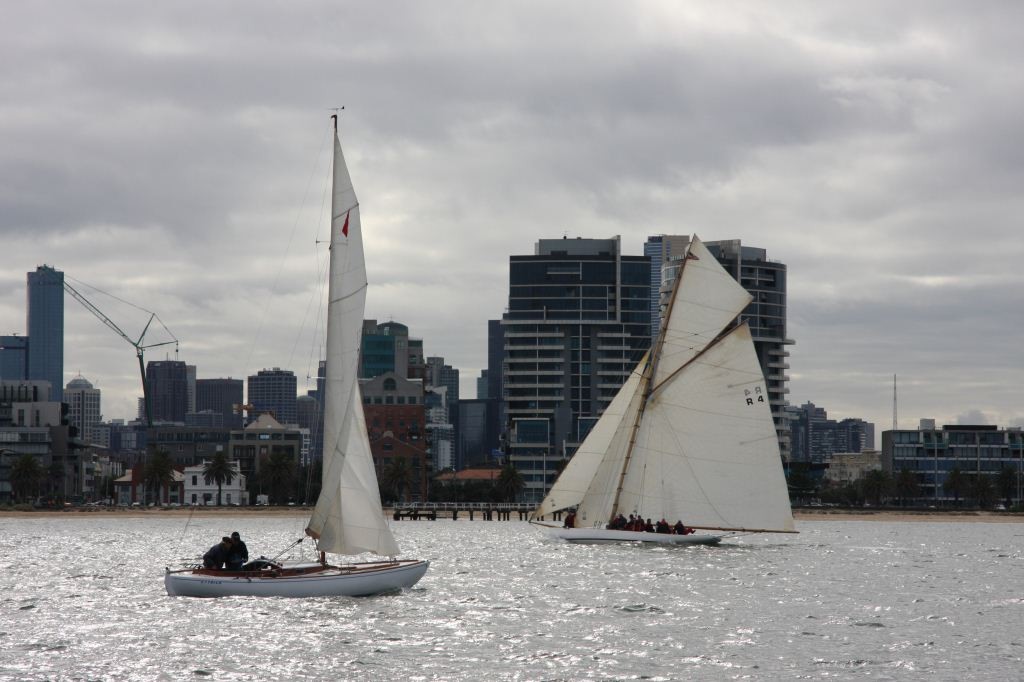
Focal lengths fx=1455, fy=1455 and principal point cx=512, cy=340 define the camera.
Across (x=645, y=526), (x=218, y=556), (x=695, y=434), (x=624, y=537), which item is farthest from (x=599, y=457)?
(x=218, y=556)

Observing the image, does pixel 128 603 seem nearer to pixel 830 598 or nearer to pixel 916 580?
pixel 830 598

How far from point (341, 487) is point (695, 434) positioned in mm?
49738

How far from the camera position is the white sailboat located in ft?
359

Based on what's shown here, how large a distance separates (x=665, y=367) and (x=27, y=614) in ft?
192

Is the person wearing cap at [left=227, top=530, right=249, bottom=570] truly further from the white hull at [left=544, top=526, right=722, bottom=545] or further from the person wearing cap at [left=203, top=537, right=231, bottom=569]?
the white hull at [left=544, top=526, right=722, bottom=545]

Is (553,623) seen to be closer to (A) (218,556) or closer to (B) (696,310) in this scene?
(A) (218,556)

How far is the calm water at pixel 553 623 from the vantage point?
164 ft

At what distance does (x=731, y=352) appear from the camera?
109688mm

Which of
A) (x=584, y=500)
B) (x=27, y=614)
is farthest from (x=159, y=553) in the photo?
(x=27, y=614)

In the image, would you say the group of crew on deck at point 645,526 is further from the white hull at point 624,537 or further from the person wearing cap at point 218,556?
the person wearing cap at point 218,556

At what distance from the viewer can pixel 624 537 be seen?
113 metres

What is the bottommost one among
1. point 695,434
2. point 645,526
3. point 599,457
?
point 645,526

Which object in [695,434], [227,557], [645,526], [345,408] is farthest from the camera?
[645,526]

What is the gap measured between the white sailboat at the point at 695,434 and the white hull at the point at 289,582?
4624cm
